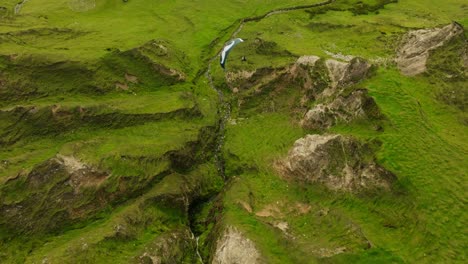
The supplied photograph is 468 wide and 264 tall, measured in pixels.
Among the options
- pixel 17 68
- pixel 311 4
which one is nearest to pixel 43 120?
pixel 17 68

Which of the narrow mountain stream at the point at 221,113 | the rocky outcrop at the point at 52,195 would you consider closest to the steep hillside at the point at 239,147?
the rocky outcrop at the point at 52,195

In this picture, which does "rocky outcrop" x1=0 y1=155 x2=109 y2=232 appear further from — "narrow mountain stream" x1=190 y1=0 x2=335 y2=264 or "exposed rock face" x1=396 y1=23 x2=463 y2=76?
"exposed rock face" x1=396 y1=23 x2=463 y2=76

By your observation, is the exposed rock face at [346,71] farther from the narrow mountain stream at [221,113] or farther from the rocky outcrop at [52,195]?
the rocky outcrop at [52,195]

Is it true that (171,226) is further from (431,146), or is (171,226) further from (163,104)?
(431,146)

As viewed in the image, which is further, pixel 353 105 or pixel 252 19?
pixel 252 19

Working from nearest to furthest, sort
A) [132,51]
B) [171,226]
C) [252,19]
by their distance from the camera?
1. [171,226]
2. [132,51]
3. [252,19]

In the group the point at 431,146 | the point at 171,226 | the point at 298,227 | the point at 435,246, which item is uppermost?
the point at 431,146

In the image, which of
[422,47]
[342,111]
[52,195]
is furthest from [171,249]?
[422,47]
